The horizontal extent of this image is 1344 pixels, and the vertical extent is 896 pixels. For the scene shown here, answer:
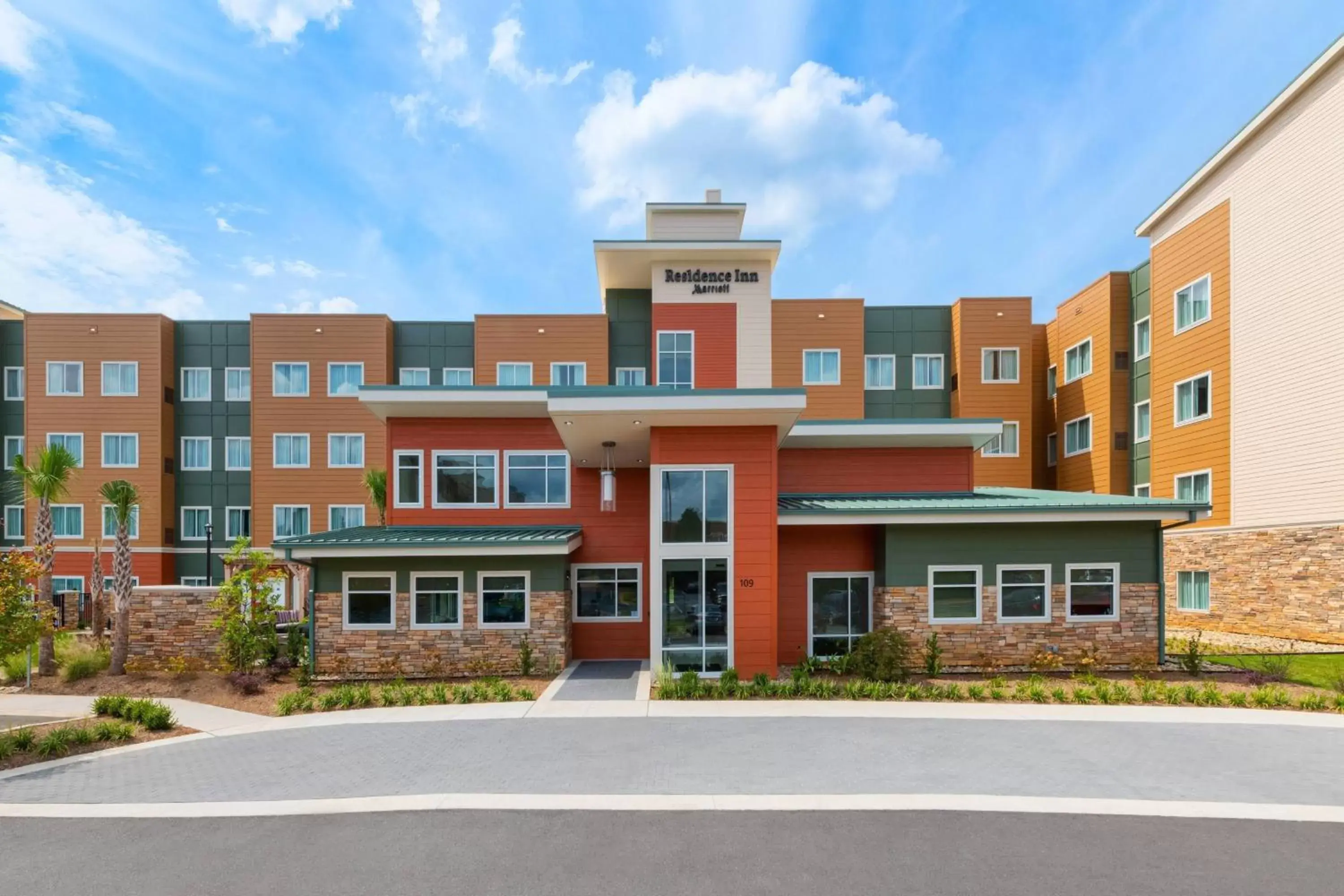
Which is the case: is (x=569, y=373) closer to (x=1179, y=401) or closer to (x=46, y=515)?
(x=46, y=515)

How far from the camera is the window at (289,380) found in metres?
29.5

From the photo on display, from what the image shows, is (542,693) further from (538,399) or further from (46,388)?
(46,388)

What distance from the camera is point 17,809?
26.0 feet

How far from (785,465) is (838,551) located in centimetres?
287

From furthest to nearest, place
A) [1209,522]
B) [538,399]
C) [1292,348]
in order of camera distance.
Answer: [1209,522] → [1292,348] → [538,399]

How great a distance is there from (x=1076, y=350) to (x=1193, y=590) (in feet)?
37.5

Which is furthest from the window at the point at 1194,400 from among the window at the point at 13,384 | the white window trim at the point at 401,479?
the window at the point at 13,384

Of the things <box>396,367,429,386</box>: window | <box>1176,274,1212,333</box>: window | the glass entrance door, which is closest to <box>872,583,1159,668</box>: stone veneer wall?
the glass entrance door

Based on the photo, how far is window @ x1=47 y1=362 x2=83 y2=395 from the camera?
96.1ft

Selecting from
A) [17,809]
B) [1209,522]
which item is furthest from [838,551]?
[1209,522]

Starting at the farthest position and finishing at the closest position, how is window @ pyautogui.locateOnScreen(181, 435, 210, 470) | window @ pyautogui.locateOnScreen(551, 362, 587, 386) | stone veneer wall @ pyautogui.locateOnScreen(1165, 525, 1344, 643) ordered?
window @ pyautogui.locateOnScreen(181, 435, 210, 470)
window @ pyautogui.locateOnScreen(551, 362, 587, 386)
stone veneer wall @ pyautogui.locateOnScreen(1165, 525, 1344, 643)

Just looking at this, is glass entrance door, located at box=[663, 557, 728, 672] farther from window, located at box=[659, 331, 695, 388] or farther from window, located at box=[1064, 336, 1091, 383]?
window, located at box=[1064, 336, 1091, 383]

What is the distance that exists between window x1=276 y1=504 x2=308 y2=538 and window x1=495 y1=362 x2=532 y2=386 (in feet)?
33.4

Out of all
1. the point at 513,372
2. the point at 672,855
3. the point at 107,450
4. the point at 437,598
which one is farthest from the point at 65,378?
the point at 672,855
